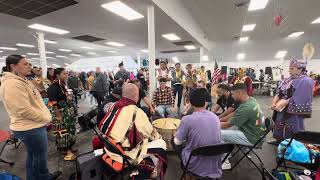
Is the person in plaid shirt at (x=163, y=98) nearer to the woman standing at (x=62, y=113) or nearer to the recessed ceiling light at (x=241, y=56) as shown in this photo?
the woman standing at (x=62, y=113)

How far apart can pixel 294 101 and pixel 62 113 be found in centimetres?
332

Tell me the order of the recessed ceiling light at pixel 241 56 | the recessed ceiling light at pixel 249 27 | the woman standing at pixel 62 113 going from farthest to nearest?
the recessed ceiling light at pixel 241 56, the recessed ceiling light at pixel 249 27, the woman standing at pixel 62 113

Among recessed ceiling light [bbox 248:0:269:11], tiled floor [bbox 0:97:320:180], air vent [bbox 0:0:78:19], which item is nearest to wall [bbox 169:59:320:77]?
recessed ceiling light [bbox 248:0:269:11]

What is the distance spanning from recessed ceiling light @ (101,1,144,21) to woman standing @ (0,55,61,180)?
127 inches

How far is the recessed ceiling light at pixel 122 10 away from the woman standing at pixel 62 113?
8.30 feet

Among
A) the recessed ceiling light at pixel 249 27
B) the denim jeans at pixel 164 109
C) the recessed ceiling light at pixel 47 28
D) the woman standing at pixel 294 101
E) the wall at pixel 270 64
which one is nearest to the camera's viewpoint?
the woman standing at pixel 294 101

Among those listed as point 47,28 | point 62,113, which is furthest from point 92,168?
point 47,28

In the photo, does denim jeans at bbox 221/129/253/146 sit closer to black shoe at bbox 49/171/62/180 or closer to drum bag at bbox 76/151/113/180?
drum bag at bbox 76/151/113/180

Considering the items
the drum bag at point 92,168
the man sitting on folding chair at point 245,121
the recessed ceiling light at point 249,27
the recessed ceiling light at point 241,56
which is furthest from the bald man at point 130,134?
the recessed ceiling light at point 241,56

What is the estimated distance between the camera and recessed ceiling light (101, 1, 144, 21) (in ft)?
14.8

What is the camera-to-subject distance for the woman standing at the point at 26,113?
164 centimetres

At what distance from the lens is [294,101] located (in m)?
2.72

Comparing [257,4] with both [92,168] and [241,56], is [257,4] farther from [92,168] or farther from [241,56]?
[241,56]

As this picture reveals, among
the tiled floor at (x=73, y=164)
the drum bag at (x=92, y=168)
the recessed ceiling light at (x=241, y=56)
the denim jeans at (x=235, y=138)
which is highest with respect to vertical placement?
the recessed ceiling light at (x=241, y=56)
